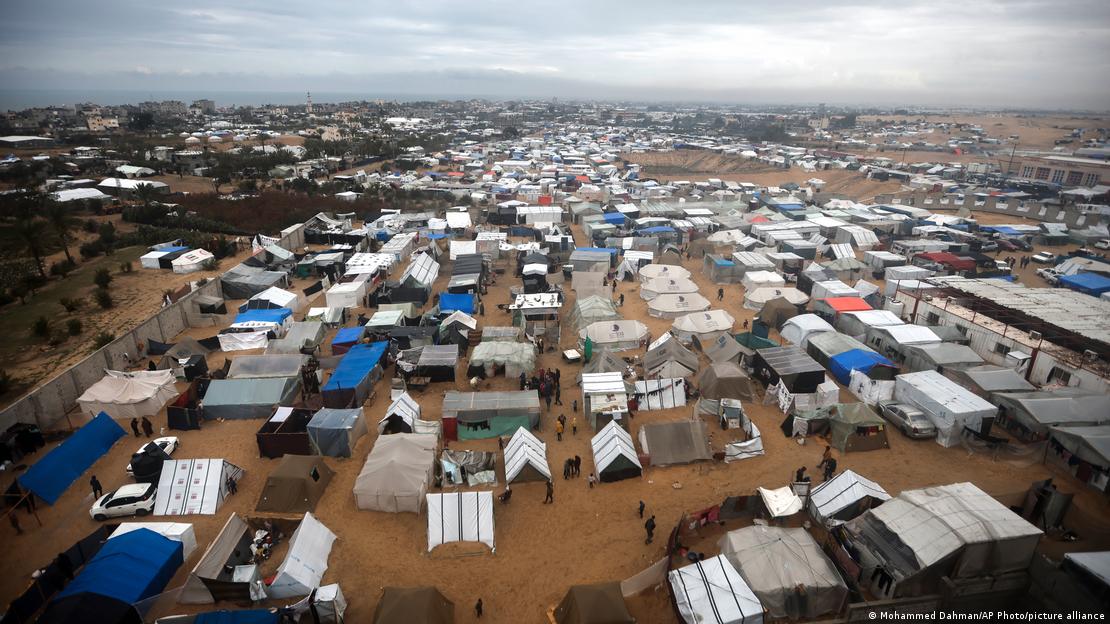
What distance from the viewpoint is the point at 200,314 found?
21.3 meters

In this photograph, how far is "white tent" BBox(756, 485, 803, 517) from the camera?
1079 cm

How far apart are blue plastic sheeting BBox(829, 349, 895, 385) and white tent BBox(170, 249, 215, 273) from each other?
29.3 m

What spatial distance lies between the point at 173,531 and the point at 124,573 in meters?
1.21

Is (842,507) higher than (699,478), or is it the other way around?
(842,507)

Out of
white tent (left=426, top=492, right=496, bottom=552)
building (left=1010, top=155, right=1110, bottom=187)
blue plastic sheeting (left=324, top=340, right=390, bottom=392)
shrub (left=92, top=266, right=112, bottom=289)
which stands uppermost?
building (left=1010, top=155, right=1110, bottom=187)

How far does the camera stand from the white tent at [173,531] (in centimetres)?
1022

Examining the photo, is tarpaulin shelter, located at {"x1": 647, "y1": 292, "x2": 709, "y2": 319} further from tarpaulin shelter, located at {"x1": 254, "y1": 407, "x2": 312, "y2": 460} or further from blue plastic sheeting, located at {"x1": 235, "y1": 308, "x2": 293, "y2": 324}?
blue plastic sheeting, located at {"x1": 235, "y1": 308, "x2": 293, "y2": 324}

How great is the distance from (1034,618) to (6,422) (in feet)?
73.6

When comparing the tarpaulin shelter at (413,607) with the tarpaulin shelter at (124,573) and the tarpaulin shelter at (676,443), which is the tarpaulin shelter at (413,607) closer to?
the tarpaulin shelter at (124,573)

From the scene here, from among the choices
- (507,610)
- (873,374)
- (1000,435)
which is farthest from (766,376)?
(507,610)

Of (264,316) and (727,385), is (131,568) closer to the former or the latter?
(264,316)

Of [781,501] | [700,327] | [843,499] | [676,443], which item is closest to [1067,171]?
[700,327]

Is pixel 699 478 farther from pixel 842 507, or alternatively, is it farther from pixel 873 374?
pixel 873 374

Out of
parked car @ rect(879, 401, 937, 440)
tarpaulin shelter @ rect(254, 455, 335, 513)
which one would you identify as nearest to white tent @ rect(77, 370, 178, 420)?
tarpaulin shelter @ rect(254, 455, 335, 513)
